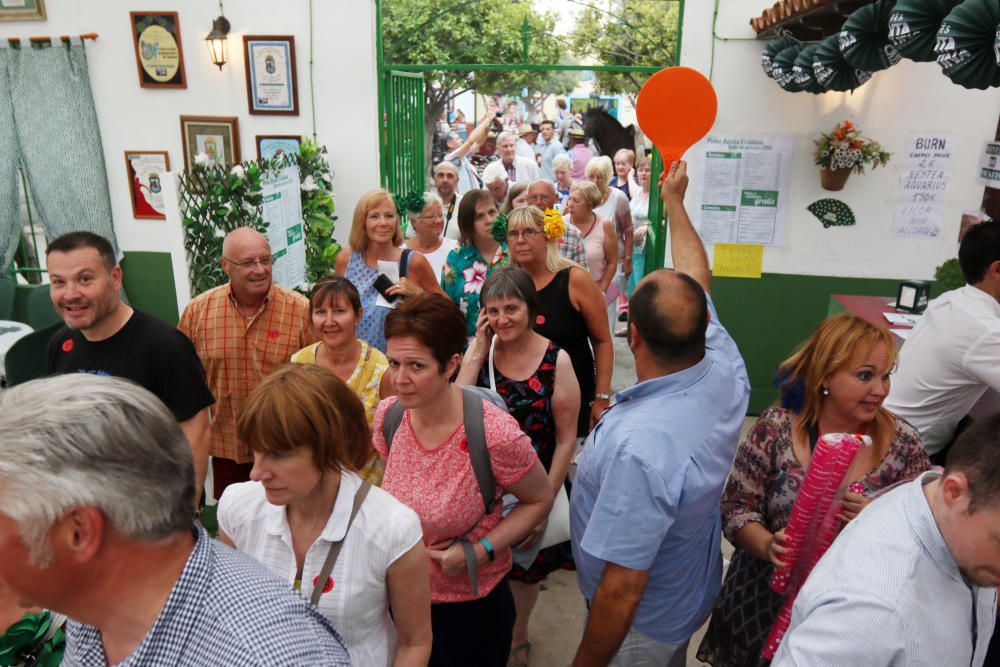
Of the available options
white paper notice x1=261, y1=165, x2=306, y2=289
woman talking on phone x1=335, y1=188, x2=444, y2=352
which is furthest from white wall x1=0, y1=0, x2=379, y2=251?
woman talking on phone x1=335, y1=188, x2=444, y2=352

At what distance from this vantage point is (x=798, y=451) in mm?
2076

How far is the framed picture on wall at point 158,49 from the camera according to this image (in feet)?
18.2

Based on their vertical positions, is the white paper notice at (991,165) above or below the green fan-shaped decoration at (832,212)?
above

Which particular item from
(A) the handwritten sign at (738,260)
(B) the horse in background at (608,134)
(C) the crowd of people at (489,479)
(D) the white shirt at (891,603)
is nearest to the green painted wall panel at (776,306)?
(A) the handwritten sign at (738,260)

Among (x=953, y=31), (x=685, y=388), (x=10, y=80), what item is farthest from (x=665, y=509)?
(x=10, y=80)

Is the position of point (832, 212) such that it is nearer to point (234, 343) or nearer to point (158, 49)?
point (234, 343)

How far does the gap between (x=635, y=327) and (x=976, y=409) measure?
2.05 m

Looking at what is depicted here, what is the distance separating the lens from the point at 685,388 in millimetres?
1811

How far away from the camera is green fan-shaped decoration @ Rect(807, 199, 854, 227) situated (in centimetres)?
532

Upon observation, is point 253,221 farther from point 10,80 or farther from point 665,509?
point 665,509

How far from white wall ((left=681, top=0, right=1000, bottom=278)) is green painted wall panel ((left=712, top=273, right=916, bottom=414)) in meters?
0.19

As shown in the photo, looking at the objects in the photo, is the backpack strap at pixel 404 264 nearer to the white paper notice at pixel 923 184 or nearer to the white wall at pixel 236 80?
the white wall at pixel 236 80

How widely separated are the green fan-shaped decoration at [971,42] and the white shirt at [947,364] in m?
Result: 0.80

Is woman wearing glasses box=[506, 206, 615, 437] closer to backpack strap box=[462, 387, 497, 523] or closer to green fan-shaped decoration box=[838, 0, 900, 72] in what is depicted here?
backpack strap box=[462, 387, 497, 523]
